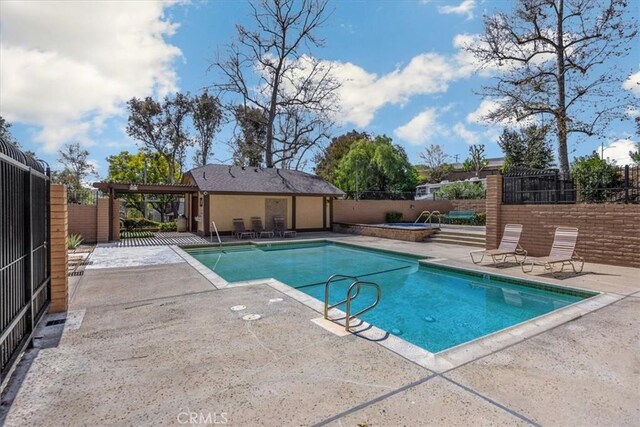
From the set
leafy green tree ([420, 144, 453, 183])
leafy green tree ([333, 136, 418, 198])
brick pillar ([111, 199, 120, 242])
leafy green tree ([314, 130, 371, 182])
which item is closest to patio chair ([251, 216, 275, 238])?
brick pillar ([111, 199, 120, 242])

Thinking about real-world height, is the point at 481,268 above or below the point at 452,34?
below

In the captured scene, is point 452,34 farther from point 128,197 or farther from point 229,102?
point 128,197

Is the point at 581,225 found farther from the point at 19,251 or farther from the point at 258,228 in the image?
the point at 258,228

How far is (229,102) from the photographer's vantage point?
27062 mm

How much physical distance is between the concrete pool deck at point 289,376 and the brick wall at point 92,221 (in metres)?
11.2

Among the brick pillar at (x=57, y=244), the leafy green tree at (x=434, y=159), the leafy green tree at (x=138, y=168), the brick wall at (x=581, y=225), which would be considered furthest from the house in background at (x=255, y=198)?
the leafy green tree at (x=434, y=159)

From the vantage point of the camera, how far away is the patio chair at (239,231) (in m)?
17.1

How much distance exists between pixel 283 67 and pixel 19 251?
81.9 feet

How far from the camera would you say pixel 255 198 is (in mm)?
18766

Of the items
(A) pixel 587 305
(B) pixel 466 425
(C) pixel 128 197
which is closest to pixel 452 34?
(A) pixel 587 305

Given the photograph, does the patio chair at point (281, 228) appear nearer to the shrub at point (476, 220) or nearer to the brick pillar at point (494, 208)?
the brick pillar at point (494, 208)

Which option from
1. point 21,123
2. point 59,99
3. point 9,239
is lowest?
point 9,239

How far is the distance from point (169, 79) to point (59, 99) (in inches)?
350

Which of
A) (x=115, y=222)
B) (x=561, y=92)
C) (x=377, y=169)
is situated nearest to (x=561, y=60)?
(x=561, y=92)
